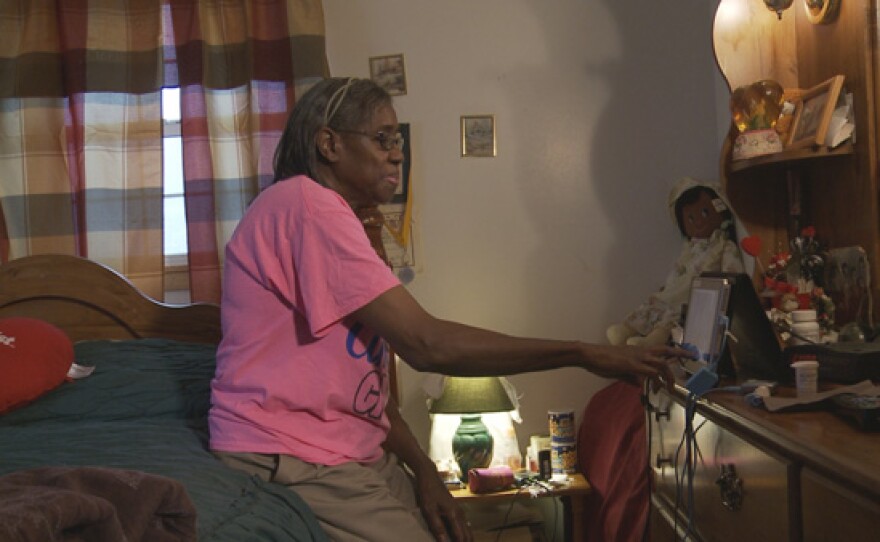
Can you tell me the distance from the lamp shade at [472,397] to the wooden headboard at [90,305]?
68 cm

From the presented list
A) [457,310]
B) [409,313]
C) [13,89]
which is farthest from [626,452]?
[13,89]

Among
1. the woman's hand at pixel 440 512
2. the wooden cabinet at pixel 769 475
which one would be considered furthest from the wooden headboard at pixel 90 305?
the wooden cabinet at pixel 769 475

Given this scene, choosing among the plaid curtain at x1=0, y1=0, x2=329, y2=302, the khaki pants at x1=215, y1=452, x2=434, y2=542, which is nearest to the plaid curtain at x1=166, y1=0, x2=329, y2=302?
the plaid curtain at x1=0, y1=0, x2=329, y2=302

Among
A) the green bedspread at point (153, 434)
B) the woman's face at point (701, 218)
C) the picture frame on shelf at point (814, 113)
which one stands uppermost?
the picture frame on shelf at point (814, 113)

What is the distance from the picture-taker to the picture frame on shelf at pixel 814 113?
1.81m

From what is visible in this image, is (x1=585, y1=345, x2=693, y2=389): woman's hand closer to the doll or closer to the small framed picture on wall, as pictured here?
the doll

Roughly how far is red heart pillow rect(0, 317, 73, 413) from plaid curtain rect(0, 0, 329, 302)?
22.4 inches

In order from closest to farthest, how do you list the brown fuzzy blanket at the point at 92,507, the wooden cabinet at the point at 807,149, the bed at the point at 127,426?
1. the brown fuzzy blanket at the point at 92,507
2. the bed at the point at 127,426
3. the wooden cabinet at the point at 807,149

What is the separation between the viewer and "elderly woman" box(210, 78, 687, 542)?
1363mm

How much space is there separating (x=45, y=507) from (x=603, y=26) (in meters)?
2.52

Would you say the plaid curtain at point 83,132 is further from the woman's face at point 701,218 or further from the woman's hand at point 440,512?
the woman's face at point 701,218

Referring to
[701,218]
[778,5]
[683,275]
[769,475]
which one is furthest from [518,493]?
[778,5]

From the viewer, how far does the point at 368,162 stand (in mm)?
1575

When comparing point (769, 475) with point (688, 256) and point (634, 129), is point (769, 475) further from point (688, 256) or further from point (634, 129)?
point (634, 129)
